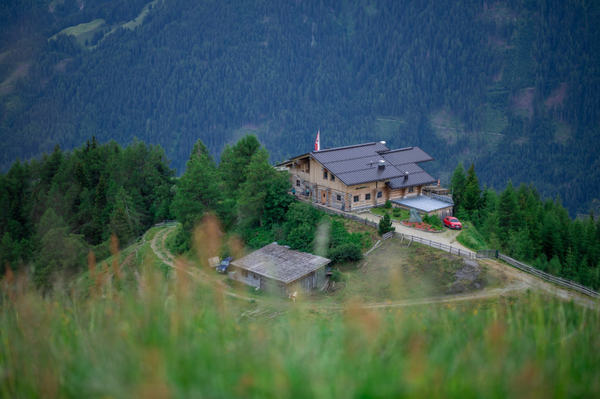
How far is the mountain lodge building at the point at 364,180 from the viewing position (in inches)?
2053

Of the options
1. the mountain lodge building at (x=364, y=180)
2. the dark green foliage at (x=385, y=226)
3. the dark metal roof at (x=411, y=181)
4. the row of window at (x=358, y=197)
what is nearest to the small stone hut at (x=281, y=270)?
the dark green foliage at (x=385, y=226)

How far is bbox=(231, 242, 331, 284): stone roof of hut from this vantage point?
1624 inches

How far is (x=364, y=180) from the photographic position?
170 feet

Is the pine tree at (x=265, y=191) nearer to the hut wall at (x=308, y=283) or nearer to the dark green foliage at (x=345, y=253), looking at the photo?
the dark green foliage at (x=345, y=253)

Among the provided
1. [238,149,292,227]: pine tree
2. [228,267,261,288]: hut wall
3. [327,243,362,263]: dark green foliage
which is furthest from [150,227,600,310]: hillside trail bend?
[238,149,292,227]: pine tree

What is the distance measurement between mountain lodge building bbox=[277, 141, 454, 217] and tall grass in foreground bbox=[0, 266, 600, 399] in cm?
4083

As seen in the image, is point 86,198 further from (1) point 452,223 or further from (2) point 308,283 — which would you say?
(1) point 452,223

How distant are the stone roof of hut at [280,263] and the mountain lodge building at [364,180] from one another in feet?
33.3

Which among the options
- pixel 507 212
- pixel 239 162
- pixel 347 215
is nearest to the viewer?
pixel 347 215

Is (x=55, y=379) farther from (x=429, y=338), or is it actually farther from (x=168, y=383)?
(x=429, y=338)

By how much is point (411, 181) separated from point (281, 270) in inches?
858

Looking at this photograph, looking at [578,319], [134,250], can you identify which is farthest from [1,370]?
[134,250]

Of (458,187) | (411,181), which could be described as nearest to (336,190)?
(411,181)

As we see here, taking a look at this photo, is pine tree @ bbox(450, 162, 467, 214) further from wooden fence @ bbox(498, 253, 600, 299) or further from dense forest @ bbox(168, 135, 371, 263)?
wooden fence @ bbox(498, 253, 600, 299)
